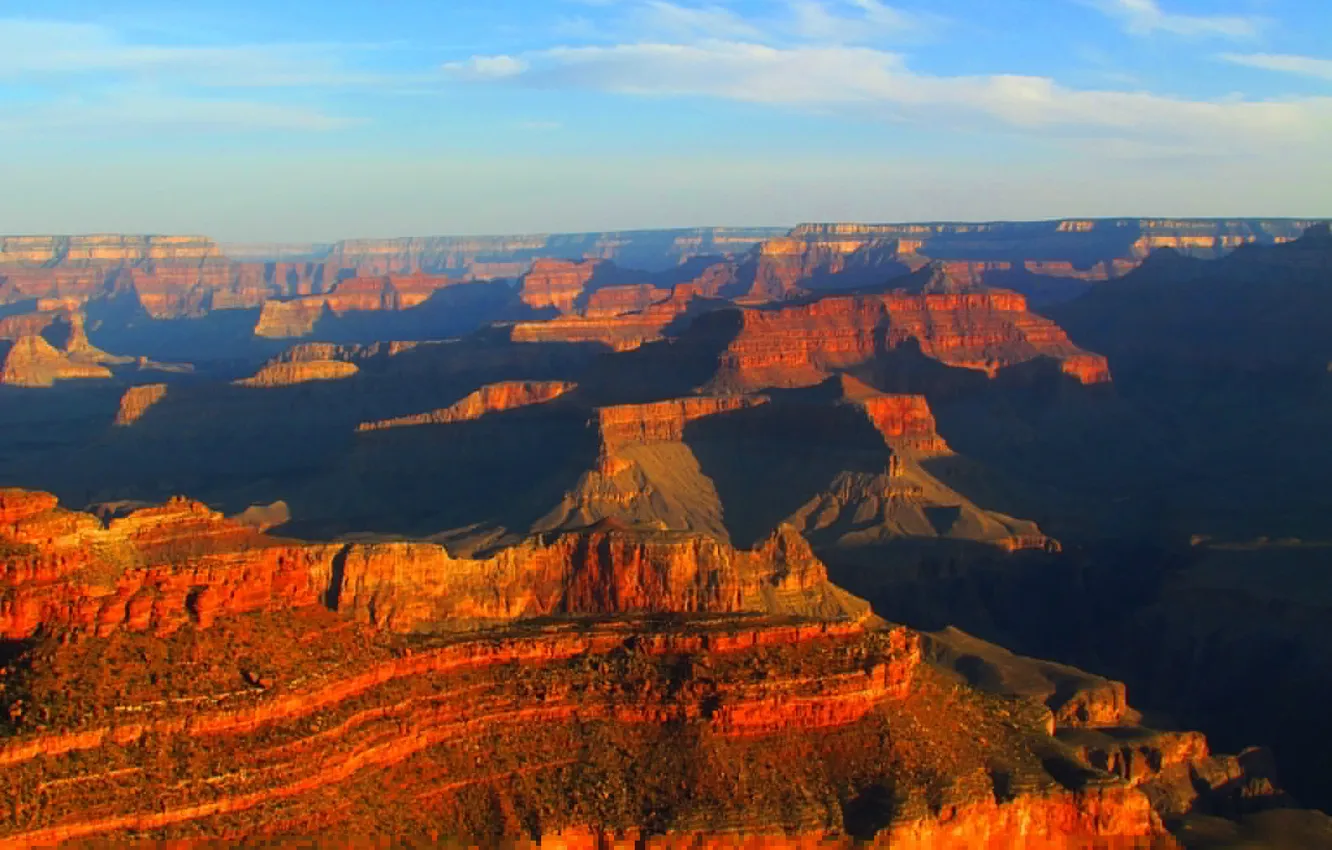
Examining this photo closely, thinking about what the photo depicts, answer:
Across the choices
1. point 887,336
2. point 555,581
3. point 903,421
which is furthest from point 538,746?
point 887,336

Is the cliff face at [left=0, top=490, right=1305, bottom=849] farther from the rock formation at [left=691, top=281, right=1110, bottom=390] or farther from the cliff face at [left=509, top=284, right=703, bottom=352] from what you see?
the cliff face at [left=509, top=284, right=703, bottom=352]

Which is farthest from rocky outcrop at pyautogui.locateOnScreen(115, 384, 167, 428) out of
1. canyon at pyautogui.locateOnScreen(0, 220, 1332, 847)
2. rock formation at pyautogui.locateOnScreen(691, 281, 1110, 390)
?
rock formation at pyautogui.locateOnScreen(691, 281, 1110, 390)

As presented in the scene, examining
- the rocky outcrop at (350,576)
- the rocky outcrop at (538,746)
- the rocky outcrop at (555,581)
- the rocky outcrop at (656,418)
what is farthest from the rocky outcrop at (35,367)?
the rocky outcrop at (538,746)

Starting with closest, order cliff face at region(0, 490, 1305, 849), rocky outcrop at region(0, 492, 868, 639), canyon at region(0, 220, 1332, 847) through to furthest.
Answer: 1. cliff face at region(0, 490, 1305, 849)
2. canyon at region(0, 220, 1332, 847)
3. rocky outcrop at region(0, 492, 868, 639)

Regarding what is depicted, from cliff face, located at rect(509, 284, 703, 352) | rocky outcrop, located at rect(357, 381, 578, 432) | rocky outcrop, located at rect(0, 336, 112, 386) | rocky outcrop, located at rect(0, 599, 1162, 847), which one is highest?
rocky outcrop, located at rect(0, 599, 1162, 847)

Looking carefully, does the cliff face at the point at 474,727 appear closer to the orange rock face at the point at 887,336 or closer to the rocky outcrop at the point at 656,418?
the rocky outcrop at the point at 656,418

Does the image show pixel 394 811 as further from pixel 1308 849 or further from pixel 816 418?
pixel 816 418

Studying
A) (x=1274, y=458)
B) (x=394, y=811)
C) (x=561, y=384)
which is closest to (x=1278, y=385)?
(x=1274, y=458)
